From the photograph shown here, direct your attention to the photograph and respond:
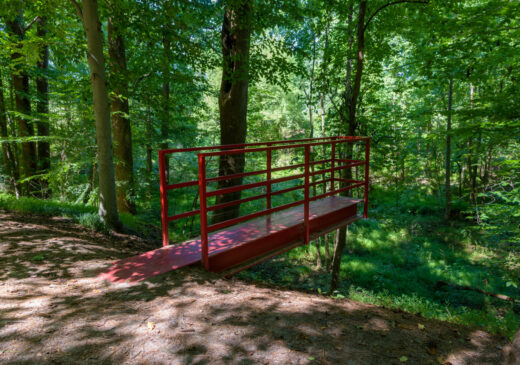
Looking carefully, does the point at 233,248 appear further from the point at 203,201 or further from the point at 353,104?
the point at 353,104

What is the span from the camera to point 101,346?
235cm

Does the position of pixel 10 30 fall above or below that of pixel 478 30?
above

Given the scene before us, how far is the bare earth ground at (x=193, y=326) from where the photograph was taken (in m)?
2.34

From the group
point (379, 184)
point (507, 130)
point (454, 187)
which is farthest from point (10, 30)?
point (454, 187)

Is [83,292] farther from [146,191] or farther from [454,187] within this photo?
[454,187]

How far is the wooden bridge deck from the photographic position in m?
3.79

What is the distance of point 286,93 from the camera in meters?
8.52

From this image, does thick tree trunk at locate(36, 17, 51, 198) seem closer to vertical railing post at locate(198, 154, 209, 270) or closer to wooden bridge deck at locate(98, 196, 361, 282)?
wooden bridge deck at locate(98, 196, 361, 282)

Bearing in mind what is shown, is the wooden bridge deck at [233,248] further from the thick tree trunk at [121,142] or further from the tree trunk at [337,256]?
the thick tree trunk at [121,142]

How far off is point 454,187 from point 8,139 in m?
24.1

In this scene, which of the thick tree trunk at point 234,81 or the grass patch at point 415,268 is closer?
the thick tree trunk at point 234,81

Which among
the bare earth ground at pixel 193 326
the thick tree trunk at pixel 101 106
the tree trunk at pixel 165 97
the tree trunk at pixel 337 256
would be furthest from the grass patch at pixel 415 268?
the tree trunk at pixel 165 97

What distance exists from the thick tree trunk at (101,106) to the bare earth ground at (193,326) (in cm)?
179

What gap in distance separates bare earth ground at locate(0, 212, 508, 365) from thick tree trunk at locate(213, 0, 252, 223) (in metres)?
2.89
